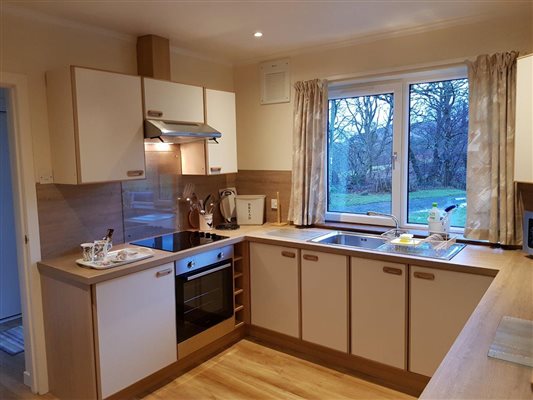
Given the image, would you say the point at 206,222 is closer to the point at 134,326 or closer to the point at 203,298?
the point at 203,298

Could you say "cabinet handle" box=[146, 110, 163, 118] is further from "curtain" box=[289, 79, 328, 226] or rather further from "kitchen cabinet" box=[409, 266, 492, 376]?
"kitchen cabinet" box=[409, 266, 492, 376]

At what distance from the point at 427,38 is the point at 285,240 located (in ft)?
5.77

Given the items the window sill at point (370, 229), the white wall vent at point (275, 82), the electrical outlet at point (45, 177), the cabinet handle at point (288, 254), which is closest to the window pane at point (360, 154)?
the window sill at point (370, 229)

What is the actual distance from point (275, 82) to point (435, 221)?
180cm

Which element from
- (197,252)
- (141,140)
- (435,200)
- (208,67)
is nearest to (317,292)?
(197,252)

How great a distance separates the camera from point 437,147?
121 inches

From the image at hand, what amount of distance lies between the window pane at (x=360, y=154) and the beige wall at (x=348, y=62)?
0.30 meters

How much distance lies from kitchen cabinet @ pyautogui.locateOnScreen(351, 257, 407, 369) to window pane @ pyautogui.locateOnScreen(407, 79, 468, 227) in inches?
30.3

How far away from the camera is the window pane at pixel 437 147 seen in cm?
297

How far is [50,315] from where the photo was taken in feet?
8.43

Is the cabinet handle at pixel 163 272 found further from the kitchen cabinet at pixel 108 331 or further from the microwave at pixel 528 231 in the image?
the microwave at pixel 528 231

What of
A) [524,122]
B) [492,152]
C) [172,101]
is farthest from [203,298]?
[524,122]

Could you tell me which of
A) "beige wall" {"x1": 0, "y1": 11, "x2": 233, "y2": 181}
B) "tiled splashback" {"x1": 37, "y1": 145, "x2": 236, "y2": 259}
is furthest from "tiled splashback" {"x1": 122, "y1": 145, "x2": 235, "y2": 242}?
"beige wall" {"x1": 0, "y1": 11, "x2": 233, "y2": 181}

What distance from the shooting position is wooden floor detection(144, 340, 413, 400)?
2.60 metres
